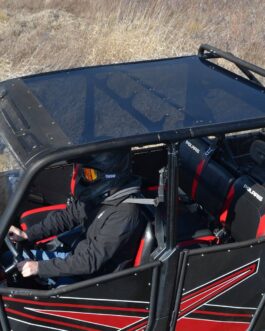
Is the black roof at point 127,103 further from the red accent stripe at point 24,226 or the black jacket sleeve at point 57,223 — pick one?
the red accent stripe at point 24,226

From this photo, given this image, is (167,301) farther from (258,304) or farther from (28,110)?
(28,110)

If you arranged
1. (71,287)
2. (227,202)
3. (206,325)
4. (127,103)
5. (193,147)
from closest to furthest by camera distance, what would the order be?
(71,287), (127,103), (206,325), (227,202), (193,147)

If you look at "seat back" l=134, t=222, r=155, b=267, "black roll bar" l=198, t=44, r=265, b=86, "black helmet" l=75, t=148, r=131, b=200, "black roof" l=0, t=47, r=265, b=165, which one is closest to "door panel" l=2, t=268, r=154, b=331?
"seat back" l=134, t=222, r=155, b=267

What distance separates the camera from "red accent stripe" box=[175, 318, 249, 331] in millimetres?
2857

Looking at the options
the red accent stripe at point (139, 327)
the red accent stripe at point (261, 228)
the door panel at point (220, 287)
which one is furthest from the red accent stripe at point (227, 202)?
the red accent stripe at point (139, 327)

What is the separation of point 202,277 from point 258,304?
509 mm

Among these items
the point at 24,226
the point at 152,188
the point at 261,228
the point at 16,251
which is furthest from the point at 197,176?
the point at 16,251

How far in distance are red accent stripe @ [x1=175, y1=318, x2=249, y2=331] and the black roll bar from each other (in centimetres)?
133

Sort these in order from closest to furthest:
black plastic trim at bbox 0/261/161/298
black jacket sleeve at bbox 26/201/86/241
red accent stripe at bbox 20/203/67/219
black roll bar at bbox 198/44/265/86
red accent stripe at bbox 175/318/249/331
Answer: black plastic trim at bbox 0/261/161/298 < red accent stripe at bbox 175/318/249/331 < black roll bar at bbox 198/44/265/86 < black jacket sleeve at bbox 26/201/86/241 < red accent stripe at bbox 20/203/67/219

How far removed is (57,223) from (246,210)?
1093 mm

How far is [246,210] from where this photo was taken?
3045mm

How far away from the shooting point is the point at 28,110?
2578mm

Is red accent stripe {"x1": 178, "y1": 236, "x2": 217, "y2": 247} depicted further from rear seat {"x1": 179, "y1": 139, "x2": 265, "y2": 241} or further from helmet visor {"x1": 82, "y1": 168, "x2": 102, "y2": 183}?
helmet visor {"x1": 82, "y1": 168, "x2": 102, "y2": 183}

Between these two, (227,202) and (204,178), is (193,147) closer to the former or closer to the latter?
(204,178)
